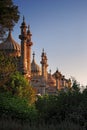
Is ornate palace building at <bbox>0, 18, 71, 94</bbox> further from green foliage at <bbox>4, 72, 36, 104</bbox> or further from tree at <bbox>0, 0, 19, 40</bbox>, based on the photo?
tree at <bbox>0, 0, 19, 40</bbox>

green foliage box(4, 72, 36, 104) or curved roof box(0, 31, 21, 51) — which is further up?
curved roof box(0, 31, 21, 51)

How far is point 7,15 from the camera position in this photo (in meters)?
24.9

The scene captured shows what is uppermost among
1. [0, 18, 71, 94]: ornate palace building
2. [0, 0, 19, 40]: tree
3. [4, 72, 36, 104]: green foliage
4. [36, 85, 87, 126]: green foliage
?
[0, 18, 71, 94]: ornate palace building

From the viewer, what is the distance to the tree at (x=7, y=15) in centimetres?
2471

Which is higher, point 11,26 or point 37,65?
point 37,65

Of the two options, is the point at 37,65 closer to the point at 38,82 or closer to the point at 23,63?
the point at 38,82

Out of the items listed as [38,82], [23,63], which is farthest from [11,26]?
[38,82]

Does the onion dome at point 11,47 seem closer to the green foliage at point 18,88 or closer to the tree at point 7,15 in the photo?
the green foliage at point 18,88

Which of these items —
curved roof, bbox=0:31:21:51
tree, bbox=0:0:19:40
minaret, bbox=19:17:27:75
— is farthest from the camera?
curved roof, bbox=0:31:21:51

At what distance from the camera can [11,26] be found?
26109mm

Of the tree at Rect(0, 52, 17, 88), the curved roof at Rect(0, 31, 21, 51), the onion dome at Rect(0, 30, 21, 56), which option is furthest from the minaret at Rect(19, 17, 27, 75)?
the tree at Rect(0, 52, 17, 88)

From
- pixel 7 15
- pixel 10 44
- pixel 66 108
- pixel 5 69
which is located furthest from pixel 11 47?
pixel 66 108

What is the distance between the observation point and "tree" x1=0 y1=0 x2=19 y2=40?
81.1 feet

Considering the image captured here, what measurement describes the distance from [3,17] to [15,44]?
5061 cm
